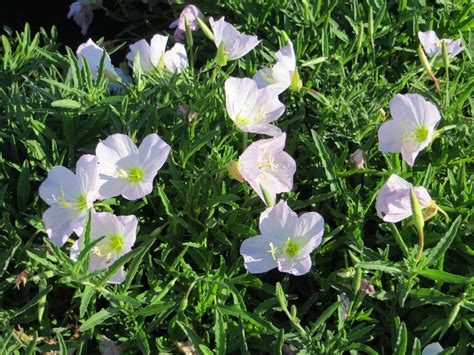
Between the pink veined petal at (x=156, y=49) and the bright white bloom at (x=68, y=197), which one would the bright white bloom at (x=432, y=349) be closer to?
the bright white bloom at (x=68, y=197)

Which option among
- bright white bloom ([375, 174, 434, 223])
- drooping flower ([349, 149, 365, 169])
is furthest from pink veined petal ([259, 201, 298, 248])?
drooping flower ([349, 149, 365, 169])

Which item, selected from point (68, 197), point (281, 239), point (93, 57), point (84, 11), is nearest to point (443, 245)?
point (281, 239)

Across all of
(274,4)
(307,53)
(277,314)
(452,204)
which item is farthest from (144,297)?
(274,4)

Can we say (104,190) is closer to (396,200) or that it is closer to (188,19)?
(396,200)

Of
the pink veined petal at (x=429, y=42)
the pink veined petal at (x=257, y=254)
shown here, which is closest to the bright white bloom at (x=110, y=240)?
the pink veined petal at (x=257, y=254)

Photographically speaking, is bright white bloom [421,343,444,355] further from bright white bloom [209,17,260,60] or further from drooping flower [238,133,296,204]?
bright white bloom [209,17,260,60]

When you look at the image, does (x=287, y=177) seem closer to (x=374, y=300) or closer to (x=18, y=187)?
(x=374, y=300)
